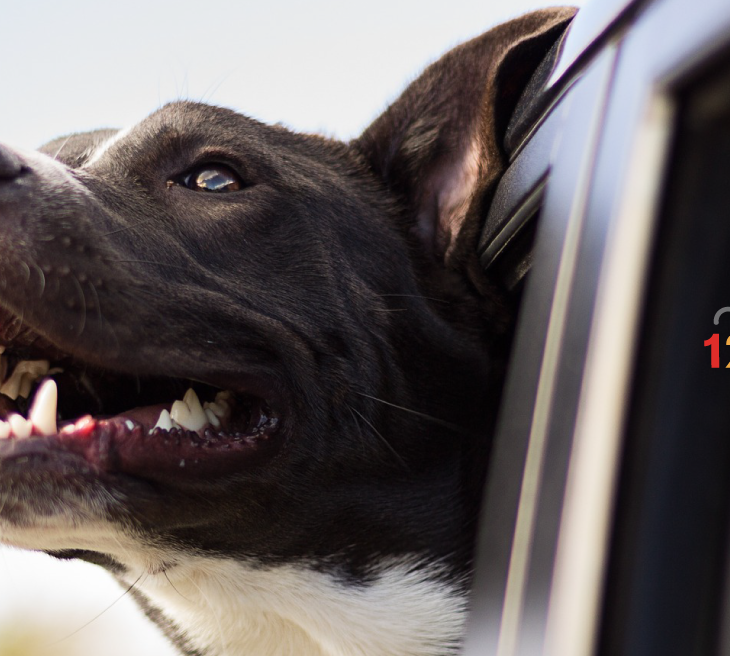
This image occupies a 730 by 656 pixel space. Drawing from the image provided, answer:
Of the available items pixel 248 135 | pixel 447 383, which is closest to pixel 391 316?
pixel 447 383

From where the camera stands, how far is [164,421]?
2127mm

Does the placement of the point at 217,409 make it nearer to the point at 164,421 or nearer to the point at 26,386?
the point at 164,421

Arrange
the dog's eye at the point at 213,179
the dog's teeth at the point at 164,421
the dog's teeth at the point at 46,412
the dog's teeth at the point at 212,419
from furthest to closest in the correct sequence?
the dog's eye at the point at 213,179
the dog's teeth at the point at 212,419
the dog's teeth at the point at 164,421
the dog's teeth at the point at 46,412

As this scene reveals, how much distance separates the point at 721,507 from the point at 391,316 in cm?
151

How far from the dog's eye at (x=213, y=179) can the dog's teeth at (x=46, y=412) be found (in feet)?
2.43

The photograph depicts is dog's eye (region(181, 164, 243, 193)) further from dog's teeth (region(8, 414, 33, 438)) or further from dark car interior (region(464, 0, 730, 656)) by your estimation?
dark car interior (region(464, 0, 730, 656))

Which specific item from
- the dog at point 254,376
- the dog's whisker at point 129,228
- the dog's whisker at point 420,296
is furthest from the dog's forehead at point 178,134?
the dog's whisker at point 420,296

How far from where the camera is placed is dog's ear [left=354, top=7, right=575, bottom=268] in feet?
7.17

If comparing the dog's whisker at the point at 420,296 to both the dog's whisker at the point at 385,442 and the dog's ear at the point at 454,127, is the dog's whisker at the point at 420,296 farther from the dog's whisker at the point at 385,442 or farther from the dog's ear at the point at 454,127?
the dog's whisker at the point at 385,442

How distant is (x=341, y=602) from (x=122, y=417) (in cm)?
74

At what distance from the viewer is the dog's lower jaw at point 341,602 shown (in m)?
2.27

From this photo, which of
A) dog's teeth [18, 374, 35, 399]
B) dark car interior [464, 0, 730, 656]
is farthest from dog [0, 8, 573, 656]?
dark car interior [464, 0, 730, 656]

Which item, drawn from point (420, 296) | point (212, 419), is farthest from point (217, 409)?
point (420, 296)

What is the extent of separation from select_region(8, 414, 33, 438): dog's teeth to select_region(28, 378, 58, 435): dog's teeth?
0.03 ft
